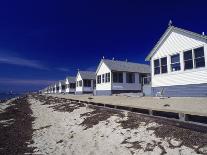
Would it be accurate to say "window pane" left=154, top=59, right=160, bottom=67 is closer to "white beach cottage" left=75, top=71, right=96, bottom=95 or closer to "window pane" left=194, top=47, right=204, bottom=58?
"window pane" left=194, top=47, right=204, bottom=58

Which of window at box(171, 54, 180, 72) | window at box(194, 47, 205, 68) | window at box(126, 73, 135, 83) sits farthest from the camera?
window at box(126, 73, 135, 83)

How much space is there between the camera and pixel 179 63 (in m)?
18.5

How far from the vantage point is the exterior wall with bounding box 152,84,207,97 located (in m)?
16.1

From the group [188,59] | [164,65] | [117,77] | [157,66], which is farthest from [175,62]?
[117,77]

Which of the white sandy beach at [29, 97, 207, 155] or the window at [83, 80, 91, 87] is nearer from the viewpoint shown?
the white sandy beach at [29, 97, 207, 155]

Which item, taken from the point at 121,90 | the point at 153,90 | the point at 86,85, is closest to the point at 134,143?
the point at 153,90

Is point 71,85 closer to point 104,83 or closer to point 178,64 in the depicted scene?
point 104,83

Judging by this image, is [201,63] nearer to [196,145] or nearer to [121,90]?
[196,145]

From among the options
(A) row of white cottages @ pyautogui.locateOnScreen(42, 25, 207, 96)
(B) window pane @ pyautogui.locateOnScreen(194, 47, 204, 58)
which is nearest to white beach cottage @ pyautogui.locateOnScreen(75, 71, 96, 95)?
(A) row of white cottages @ pyautogui.locateOnScreen(42, 25, 207, 96)

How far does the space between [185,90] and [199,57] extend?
10.3 feet

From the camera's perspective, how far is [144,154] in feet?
22.7

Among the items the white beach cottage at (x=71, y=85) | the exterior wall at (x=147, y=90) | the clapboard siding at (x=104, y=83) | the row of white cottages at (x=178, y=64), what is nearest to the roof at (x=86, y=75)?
the clapboard siding at (x=104, y=83)

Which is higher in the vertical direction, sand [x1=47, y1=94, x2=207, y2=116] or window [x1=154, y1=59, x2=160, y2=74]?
window [x1=154, y1=59, x2=160, y2=74]

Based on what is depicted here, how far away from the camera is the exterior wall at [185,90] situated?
16.1 metres
